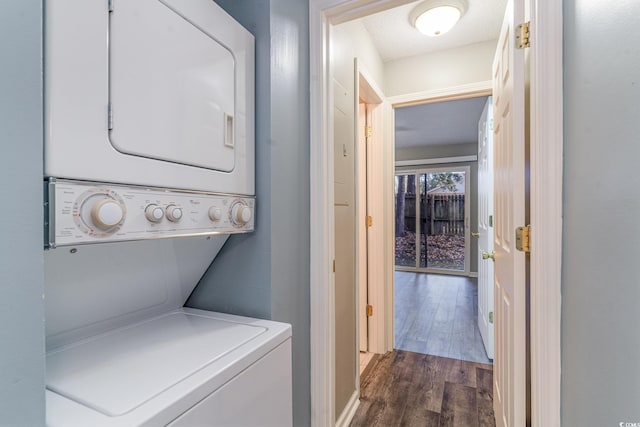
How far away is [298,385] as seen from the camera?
1.30 m

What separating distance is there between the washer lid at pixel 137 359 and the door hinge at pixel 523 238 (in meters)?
0.99

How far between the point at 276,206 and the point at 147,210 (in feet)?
1.63

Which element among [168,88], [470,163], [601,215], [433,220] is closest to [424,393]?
[601,215]

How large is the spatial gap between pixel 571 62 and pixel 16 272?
146 cm

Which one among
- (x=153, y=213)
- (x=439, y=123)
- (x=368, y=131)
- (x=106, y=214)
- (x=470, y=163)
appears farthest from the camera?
(x=470, y=163)

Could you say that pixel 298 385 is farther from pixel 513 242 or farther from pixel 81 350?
pixel 513 242

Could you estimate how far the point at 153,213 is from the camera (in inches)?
28.9

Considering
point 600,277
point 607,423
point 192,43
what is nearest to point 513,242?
point 600,277

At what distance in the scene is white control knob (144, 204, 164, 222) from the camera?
726 millimetres

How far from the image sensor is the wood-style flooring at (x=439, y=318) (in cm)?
278

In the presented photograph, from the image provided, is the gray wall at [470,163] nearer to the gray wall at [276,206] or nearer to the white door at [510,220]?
the white door at [510,220]

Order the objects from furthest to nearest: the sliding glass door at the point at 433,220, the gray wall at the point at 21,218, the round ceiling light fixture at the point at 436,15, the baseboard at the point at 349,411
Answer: the sliding glass door at the point at 433,220
the round ceiling light fixture at the point at 436,15
the baseboard at the point at 349,411
the gray wall at the point at 21,218

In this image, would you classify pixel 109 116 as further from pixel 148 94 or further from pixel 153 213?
pixel 153 213

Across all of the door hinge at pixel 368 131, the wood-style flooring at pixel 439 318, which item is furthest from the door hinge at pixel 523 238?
the wood-style flooring at pixel 439 318
